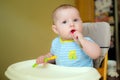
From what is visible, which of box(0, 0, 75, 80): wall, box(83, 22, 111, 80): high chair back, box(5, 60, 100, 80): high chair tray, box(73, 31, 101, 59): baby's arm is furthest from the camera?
box(0, 0, 75, 80): wall

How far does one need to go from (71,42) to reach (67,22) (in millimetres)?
109

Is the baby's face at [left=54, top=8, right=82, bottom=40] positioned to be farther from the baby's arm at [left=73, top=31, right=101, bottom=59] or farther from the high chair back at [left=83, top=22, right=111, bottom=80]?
the high chair back at [left=83, top=22, right=111, bottom=80]

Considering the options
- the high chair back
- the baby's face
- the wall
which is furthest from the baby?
the wall

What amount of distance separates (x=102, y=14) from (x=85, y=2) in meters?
0.35

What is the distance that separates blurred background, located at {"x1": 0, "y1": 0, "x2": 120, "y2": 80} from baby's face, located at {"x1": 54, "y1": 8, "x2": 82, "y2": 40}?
137 centimetres

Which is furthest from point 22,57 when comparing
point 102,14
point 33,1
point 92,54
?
point 92,54

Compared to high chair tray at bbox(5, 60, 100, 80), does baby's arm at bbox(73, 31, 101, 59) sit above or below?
above

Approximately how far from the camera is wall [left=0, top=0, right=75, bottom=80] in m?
2.31

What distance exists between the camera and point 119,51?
287 cm

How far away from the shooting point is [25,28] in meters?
2.41

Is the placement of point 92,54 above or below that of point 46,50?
above

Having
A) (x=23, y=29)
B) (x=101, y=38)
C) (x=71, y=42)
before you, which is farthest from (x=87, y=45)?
(x=23, y=29)

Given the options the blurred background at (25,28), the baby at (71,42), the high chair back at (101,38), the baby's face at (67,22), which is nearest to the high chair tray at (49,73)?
the baby at (71,42)

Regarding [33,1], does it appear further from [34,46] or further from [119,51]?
[119,51]
